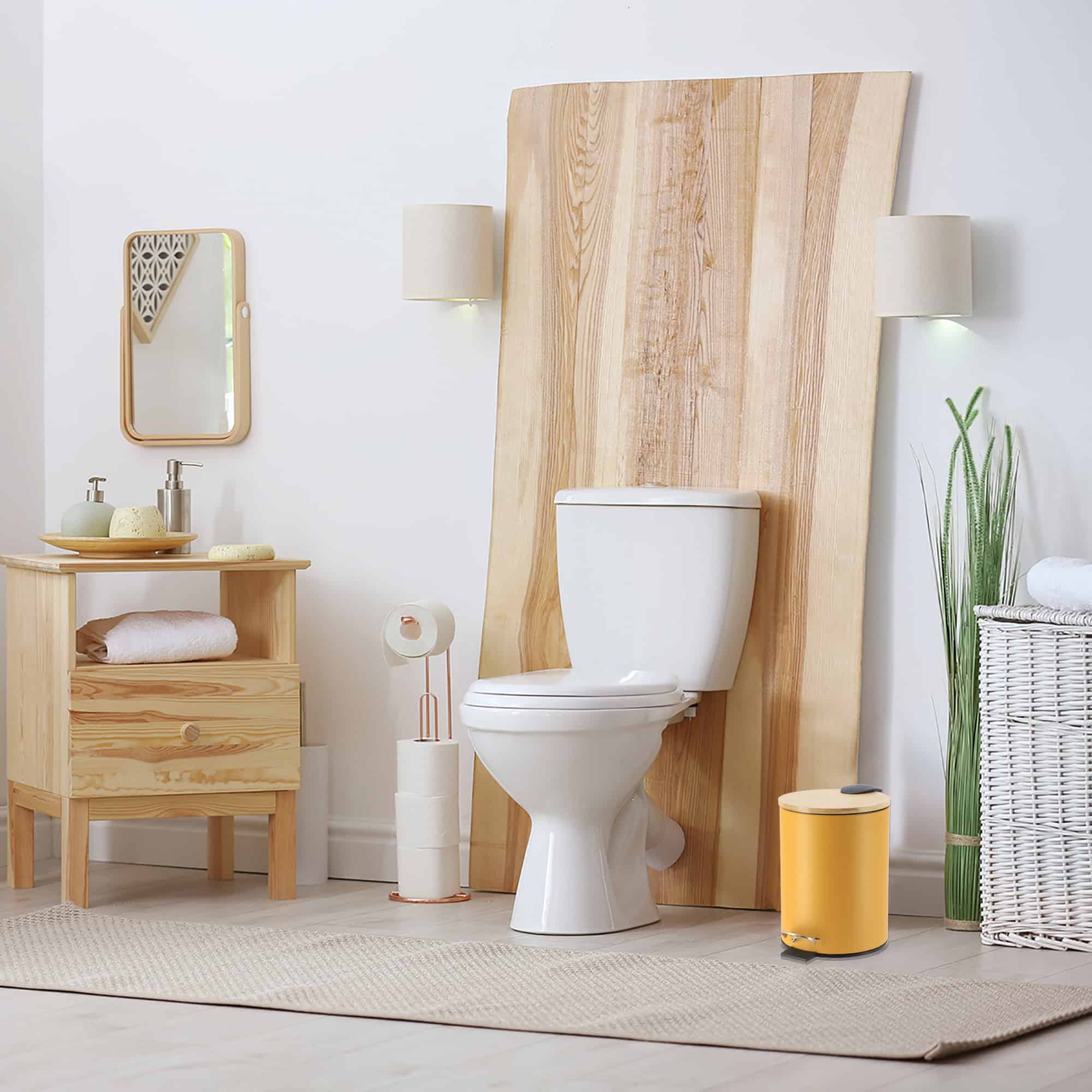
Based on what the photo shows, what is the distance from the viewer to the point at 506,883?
3338 mm

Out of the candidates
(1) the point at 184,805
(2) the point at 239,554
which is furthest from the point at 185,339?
(1) the point at 184,805

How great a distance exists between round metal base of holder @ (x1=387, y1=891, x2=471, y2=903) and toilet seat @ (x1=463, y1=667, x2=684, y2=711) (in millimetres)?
530

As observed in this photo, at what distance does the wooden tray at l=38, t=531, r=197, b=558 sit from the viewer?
10.6 ft

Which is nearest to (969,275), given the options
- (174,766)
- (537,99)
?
Result: (537,99)

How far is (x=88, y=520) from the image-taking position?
3.30m

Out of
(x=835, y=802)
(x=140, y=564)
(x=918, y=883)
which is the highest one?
(x=140, y=564)

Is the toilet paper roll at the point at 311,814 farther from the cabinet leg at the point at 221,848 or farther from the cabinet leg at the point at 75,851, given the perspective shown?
the cabinet leg at the point at 75,851

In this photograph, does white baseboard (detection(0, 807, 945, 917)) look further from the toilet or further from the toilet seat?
the toilet seat

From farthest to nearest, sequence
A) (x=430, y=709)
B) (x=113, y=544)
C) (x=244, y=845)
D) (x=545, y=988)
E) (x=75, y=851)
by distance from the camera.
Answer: (x=244, y=845), (x=430, y=709), (x=113, y=544), (x=75, y=851), (x=545, y=988)

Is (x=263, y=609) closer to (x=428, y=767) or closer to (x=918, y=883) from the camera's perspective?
(x=428, y=767)

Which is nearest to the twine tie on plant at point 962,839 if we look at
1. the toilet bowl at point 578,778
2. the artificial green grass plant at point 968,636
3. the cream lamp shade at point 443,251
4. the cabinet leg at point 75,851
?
the artificial green grass plant at point 968,636

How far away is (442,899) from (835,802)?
0.88 m

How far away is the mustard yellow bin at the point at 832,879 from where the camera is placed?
2744 millimetres

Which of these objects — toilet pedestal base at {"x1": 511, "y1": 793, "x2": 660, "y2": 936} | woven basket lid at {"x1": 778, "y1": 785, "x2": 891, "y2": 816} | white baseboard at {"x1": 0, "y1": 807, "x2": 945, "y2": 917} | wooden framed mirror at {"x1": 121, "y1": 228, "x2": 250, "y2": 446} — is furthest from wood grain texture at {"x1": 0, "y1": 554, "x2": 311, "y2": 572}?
woven basket lid at {"x1": 778, "y1": 785, "x2": 891, "y2": 816}
